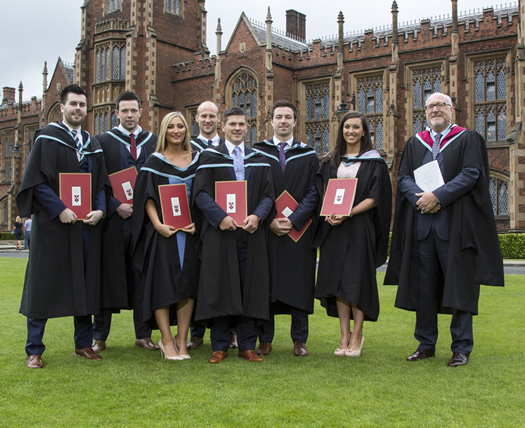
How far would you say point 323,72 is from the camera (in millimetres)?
26906

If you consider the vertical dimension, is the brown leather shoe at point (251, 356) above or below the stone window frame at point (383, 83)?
below

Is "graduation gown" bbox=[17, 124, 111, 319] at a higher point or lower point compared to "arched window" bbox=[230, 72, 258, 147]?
lower

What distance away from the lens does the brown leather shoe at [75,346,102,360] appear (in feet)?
15.7

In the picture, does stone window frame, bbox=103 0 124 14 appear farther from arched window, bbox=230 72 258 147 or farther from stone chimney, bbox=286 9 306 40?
stone chimney, bbox=286 9 306 40

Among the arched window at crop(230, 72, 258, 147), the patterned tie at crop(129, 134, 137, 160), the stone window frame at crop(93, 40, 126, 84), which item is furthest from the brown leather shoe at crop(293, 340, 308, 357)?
the stone window frame at crop(93, 40, 126, 84)

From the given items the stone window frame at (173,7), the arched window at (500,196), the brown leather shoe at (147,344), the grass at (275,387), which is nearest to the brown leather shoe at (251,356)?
the grass at (275,387)

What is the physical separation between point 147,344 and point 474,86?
2130 cm

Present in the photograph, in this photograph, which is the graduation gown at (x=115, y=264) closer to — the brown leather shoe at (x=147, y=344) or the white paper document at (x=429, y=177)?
the brown leather shoe at (x=147, y=344)

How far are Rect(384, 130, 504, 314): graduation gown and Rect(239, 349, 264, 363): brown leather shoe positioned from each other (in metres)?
1.30

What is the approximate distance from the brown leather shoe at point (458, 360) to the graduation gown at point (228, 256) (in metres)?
1.53

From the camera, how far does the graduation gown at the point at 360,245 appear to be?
495cm

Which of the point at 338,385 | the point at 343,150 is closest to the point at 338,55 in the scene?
the point at 343,150

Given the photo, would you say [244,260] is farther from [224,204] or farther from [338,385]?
[338,385]

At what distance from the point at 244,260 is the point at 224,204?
52cm
